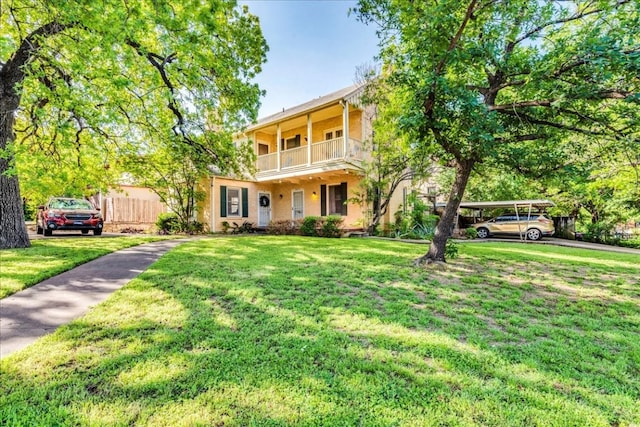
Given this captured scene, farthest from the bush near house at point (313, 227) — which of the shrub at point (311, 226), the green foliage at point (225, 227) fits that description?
the green foliage at point (225, 227)

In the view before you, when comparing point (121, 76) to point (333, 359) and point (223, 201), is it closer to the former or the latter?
point (333, 359)

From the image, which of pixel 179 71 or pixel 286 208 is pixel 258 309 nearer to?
pixel 179 71

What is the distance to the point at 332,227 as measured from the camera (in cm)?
1348

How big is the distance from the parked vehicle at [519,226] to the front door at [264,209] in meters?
12.7

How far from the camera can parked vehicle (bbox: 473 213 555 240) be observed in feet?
53.8

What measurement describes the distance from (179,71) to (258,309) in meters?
6.18

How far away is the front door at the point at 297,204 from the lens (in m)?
16.9

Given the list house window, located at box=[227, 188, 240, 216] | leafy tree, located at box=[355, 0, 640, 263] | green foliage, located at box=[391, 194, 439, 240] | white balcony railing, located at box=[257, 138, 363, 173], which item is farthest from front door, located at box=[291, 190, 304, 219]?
leafy tree, located at box=[355, 0, 640, 263]

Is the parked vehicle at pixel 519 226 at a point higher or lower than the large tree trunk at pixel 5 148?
lower

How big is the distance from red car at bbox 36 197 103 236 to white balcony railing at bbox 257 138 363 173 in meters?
8.29

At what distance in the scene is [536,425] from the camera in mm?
1929

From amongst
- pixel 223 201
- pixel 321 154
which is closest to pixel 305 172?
pixel 321 154

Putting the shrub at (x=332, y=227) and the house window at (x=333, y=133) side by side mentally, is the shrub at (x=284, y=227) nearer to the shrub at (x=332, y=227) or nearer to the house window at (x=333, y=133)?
the shrub at (x=332, y=227)

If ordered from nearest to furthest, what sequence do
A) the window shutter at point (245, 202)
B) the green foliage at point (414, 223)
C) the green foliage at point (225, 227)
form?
the green foliage at point (414, 223) < the green foliage at point (225, 227) < the window shutter at point (245, 202)
